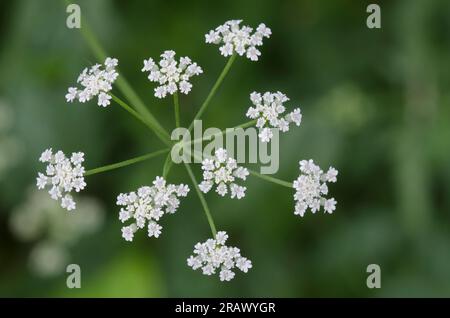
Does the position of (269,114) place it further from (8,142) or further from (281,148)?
(8,142)

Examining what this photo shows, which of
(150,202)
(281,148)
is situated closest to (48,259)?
(281,148)

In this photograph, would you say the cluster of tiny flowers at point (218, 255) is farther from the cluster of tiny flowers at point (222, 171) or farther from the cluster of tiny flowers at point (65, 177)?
the cluster of tiny flowers at point (65, 177)

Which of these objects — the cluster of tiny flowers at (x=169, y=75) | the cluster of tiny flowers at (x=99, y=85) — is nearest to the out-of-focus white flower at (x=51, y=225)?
the cluster of tiny flowers at (x=99, y=85)

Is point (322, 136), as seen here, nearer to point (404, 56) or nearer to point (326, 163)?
point (326, 163)

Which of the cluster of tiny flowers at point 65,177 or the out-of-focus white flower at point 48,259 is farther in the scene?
the out-of-focus white flower at point 48,259

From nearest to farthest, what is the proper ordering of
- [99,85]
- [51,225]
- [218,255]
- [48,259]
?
[218,255] → [99,85] → [48,259] → [51,225]

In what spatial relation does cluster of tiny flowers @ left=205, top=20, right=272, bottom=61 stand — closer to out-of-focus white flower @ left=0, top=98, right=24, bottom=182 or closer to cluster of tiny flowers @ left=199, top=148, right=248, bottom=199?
cluster of tiny flowers @ left=199, top=148, right=248, bottom=199

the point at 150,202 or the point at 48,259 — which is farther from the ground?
the point at 48,259

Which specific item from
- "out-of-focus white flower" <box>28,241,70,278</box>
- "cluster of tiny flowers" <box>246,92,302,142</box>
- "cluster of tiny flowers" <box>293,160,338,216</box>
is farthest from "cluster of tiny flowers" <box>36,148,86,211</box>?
"out-of-focus white flower" <box>28,241,70,278</box>
